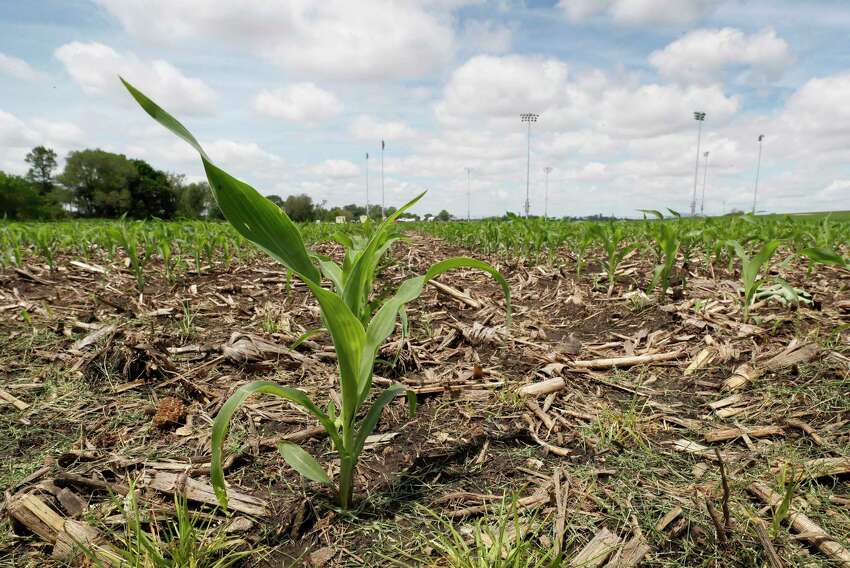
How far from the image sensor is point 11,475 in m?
1.45

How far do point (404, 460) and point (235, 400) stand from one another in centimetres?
→ 75

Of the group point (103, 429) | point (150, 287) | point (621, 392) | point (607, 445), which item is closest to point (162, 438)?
point (103, 429)

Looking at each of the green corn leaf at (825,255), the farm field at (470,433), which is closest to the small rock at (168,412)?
the farm field at (470,433)

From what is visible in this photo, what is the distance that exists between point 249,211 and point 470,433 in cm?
115

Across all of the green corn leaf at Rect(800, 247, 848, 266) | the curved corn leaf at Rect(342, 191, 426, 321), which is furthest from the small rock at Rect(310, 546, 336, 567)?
the green corn leaf at Rect(800, 247, 848, 266)

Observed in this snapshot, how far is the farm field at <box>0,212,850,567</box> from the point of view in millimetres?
1153

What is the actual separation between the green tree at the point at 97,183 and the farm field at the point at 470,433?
6417cm

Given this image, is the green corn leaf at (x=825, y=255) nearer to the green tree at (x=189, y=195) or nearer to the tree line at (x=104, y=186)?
the tree line at (x=104, y=186)

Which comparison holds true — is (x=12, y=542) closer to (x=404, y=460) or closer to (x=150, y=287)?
(x=404, y=460)

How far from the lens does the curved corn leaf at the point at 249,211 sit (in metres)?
0.90

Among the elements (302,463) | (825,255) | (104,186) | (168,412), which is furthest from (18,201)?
(825,255)

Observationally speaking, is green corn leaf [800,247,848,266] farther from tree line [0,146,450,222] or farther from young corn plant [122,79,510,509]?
tree line [0,146,450,222]

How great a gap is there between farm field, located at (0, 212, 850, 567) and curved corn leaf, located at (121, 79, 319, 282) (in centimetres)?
67

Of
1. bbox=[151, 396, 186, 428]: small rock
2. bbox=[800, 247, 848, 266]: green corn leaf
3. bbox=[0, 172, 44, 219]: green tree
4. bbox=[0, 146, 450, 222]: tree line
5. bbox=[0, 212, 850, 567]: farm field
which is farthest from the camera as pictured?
bbox=[0, 146, 450, 222]: tree line
